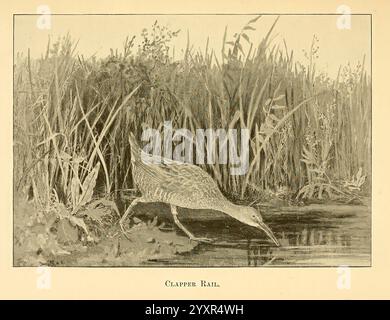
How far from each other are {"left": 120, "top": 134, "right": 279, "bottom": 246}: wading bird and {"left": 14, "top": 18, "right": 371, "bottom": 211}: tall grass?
0.05 metres

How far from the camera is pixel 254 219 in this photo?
3.56 meters

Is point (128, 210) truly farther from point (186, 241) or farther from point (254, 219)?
point (254, 219)

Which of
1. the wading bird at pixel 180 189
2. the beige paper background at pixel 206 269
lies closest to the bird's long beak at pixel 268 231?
the wading bird at pixel 180 189

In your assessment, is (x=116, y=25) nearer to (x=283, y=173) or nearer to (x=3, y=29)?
(x=3, y=29)

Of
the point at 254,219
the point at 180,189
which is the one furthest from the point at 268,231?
the point at 180,189

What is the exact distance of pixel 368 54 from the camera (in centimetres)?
355

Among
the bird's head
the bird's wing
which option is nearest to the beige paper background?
the bird's head

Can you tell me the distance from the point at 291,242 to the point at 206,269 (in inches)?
14.6

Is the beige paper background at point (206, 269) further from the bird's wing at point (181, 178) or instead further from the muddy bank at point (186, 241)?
the bird's wing at point (181, 178)

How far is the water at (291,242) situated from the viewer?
11.6ft

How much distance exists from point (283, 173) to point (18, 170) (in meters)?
1.10

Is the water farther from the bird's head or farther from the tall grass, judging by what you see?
the tall grass
